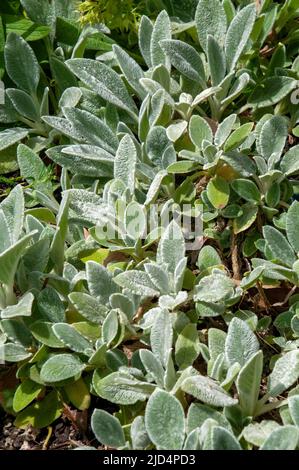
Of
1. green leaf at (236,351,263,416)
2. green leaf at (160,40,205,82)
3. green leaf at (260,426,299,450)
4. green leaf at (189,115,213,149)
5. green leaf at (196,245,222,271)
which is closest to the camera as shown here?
green leaf at (260,426,299,450)

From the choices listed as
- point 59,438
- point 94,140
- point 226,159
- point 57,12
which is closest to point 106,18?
point 57,12

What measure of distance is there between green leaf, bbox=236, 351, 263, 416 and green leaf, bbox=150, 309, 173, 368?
177mm

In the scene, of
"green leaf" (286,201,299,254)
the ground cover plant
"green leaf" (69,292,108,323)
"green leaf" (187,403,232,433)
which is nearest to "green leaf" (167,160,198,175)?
the ground cover plant

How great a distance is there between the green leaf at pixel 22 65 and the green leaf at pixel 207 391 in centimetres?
110

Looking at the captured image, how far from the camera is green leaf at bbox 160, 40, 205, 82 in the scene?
2016 mm

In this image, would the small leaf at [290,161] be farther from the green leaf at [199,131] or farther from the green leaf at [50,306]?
the green leaf at [50,306]

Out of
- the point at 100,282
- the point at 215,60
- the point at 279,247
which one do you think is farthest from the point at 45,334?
the point at 215,60

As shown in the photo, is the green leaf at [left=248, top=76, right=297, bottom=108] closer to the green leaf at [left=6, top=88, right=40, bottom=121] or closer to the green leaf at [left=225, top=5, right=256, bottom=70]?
the green leaf at [left=225, top=5, right=256, bottom=70]

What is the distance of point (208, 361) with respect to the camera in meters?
1.61

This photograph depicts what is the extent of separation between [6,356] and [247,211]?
731 millimetres

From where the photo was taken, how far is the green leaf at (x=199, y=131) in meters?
1.91

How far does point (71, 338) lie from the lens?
64.1 inches

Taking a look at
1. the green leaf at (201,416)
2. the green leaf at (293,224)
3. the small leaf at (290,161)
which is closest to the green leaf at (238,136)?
the small leaf at (290,161)

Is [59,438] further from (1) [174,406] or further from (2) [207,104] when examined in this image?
(2) [207,104]
